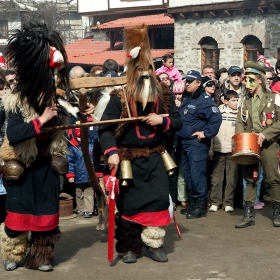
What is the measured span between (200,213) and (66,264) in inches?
105

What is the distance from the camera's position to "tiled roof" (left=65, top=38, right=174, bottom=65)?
93.8ft

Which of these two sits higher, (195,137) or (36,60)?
(36,60)

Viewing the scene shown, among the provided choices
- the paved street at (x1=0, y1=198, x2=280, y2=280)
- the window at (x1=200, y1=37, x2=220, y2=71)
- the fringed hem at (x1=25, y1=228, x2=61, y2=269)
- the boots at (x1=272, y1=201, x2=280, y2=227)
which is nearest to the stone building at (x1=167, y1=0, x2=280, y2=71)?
the window at (x1=200, y1=37, x2=220, y2=71)

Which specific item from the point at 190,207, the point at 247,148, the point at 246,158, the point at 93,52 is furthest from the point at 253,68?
the point at 93,52

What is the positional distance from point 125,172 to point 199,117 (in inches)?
100

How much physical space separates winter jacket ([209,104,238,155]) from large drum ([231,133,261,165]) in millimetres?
1283

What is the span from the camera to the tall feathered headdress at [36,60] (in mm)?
5746

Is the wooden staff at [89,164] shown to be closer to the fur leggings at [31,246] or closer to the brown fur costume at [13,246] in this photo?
the fur leggings at [31,246]

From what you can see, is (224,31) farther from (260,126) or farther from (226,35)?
(260,126)

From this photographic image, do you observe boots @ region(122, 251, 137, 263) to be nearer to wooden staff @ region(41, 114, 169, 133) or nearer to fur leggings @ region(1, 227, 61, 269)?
fur leggings @ region(1, 227, 61, 269)

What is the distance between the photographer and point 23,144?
590cm

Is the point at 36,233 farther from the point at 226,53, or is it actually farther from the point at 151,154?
the point at 226,53

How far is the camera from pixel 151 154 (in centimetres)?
636

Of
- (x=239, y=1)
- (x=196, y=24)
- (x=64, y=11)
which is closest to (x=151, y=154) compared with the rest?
(x=239, y=1)
